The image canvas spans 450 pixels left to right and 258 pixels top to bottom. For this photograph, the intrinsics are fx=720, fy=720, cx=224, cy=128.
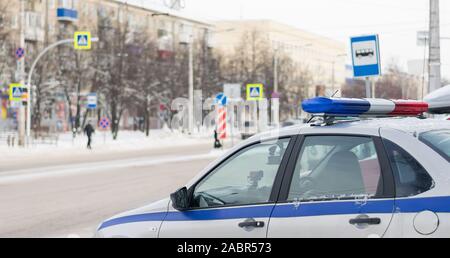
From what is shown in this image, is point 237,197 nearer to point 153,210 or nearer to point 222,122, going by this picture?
point 153,210

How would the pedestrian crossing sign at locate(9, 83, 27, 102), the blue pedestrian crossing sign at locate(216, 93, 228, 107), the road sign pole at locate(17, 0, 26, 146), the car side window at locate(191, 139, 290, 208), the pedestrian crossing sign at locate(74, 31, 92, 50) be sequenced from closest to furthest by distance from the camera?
the car side window at locate(191, 139, 290, 208)
the blue pedestrian crossing sign at locate(216, 93, 228, 107)
the pedestrian crossing sign at locate(9, 83, 27, 102)
the road sign pole at locate(17, 0, 26, 146)
the pedestrian crossing sign at locate(74, 31, 92, 50)

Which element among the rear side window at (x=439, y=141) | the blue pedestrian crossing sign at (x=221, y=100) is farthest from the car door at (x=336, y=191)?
the blue pedestrian crossing sign at (x=221, y=100)

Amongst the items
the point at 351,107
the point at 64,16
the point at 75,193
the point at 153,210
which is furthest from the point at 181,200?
the point at 64,16

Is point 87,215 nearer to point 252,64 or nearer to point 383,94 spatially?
point 383,94

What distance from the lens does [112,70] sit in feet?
184

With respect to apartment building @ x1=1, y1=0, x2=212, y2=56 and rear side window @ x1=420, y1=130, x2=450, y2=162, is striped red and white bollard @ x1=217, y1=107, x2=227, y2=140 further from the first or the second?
rear side window @ x1=420, y1=130, x2=450, y2=162

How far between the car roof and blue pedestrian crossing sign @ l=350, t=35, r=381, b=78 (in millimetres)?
6609

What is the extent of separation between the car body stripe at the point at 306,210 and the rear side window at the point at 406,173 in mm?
76

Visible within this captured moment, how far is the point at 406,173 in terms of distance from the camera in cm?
429

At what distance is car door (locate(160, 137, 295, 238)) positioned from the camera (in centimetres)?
472

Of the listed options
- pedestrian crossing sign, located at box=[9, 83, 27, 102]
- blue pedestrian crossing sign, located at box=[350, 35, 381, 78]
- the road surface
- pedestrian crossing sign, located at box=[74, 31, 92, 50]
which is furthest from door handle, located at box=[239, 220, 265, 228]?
pedestrian crossing sign, located at box=[74, 31, 92, 50]

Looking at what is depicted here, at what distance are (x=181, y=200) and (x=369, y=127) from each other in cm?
141

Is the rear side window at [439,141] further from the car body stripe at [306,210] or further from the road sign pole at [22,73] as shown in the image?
the road sign pole at [22,73]

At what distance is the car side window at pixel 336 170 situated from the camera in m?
4.48
